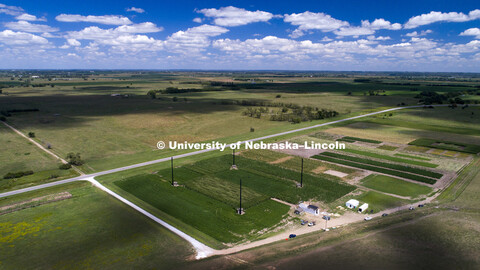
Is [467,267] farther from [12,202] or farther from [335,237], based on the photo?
[12,202]

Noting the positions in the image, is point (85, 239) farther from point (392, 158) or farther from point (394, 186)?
point (392, 158)

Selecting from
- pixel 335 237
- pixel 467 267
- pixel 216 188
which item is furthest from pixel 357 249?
pixel 216 188

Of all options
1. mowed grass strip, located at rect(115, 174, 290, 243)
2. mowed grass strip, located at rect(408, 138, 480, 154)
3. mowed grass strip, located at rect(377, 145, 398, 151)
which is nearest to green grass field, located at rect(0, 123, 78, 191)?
mowed grass strip, located at rect(115, 174, 290, 243)

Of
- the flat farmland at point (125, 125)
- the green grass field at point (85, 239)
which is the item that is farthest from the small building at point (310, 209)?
the flat farmland at point (125, 125)

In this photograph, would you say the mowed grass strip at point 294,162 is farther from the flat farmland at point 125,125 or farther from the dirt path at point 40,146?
the dirt path at point 40,146

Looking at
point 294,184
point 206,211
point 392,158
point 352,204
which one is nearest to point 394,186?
point 352,204

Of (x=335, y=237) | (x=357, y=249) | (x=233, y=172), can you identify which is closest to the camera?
(x=357, y=249)
